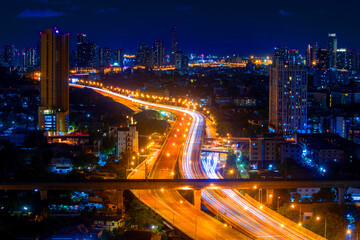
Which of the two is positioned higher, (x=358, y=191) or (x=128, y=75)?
(x=128, y=75)

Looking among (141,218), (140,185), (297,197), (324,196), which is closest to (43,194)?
(140,185)

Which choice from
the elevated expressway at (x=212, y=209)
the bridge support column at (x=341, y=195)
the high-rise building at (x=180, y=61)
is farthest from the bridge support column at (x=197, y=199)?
the high-rise building at (x=180, y=61)

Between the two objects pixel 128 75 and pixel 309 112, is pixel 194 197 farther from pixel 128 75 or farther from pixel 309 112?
pixel 128 75

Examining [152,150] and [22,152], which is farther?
[152,150]

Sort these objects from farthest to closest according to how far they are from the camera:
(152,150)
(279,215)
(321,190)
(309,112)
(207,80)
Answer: (207,80) < (309,112) < (152,150) < (321,190) < (279,215)

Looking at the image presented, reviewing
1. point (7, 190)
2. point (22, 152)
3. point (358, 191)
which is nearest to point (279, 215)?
point (358, 191)

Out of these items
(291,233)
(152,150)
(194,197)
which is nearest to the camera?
(291,233)

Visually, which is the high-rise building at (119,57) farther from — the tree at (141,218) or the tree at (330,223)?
the tree at (330,223)
